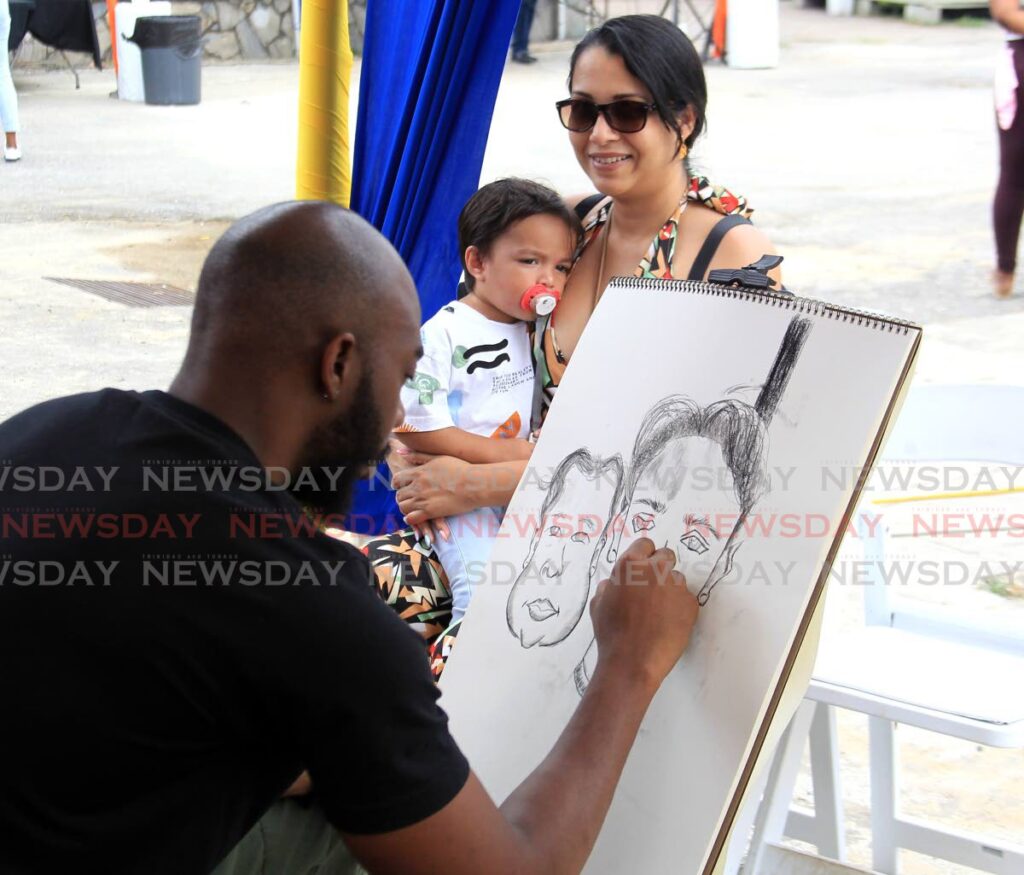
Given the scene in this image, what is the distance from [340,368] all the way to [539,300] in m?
1.02

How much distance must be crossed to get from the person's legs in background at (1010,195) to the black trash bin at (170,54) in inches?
302

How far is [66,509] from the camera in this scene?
4.02 ft

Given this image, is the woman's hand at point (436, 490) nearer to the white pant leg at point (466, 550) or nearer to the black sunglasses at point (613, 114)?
the white pant leg at point (466, 550)

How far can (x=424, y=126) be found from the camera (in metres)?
2.63

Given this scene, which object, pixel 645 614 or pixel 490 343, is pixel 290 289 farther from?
pixel 490 343

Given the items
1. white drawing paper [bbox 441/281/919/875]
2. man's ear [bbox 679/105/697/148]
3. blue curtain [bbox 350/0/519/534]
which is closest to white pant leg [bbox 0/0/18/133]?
blue curtain [bbox 350/0/519/534]

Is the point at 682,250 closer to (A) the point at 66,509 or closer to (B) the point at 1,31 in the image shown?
(A) the point at 66,509

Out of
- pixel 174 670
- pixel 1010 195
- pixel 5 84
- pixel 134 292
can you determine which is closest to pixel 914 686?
pixel 174 670

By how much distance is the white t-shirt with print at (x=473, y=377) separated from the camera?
231 centimetres

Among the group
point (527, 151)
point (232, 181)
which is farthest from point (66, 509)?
point (527, 151)

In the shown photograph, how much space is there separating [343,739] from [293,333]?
40 cm

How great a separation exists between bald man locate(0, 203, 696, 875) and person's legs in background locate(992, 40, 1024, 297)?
192 inches

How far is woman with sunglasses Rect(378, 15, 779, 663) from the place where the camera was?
2.21 metres

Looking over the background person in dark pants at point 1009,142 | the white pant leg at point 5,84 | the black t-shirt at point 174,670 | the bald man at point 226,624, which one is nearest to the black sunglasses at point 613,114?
the bald man at point 226,624
